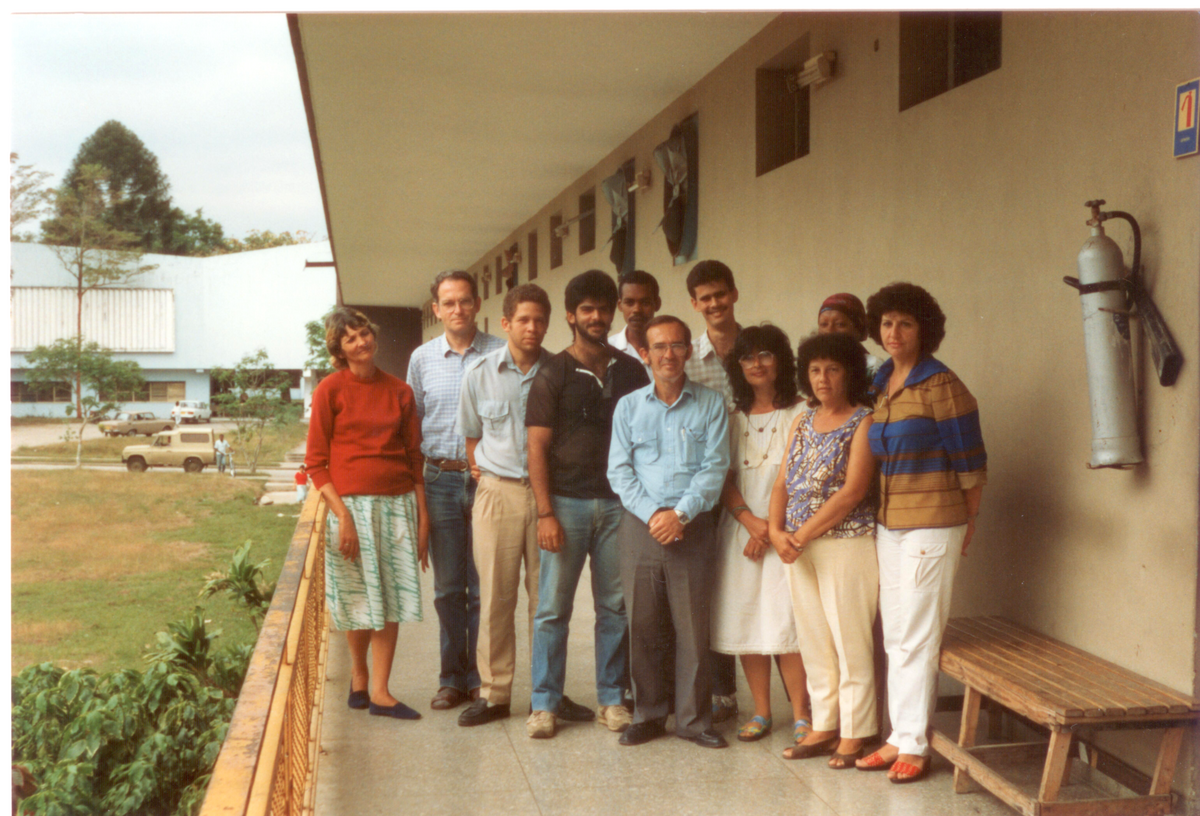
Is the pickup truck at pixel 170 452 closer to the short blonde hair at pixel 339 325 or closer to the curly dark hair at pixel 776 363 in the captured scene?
the short blonde hair at pixel 339 325

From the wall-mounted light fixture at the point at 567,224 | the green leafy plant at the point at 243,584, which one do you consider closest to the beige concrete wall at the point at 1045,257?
the green leafy plant at the point at 243,584

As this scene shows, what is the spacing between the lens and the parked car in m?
31.4

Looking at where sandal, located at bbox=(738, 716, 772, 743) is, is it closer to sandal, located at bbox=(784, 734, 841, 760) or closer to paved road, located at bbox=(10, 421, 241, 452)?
sandal, located at bbox=(784, 734, 841, 760)

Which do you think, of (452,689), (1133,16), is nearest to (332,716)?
(452,689)

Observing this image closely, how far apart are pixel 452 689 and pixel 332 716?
0.51 m

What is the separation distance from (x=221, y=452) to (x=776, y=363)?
105ft

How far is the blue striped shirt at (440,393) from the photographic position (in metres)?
4.40

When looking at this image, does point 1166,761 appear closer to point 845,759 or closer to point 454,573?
point 845,759

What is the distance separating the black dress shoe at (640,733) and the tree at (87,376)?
612 inches

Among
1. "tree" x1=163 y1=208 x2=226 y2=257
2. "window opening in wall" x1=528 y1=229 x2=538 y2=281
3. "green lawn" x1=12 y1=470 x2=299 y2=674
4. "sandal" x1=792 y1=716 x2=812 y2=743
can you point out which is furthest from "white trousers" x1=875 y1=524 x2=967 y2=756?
"tree" x1=163 y1=208 x2=226 y2=257

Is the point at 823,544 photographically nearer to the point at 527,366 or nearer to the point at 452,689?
the point at 527,366

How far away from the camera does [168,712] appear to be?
5395 mm

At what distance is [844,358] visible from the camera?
354 cm

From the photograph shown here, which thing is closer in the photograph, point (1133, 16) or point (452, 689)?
point (1133, 16)
